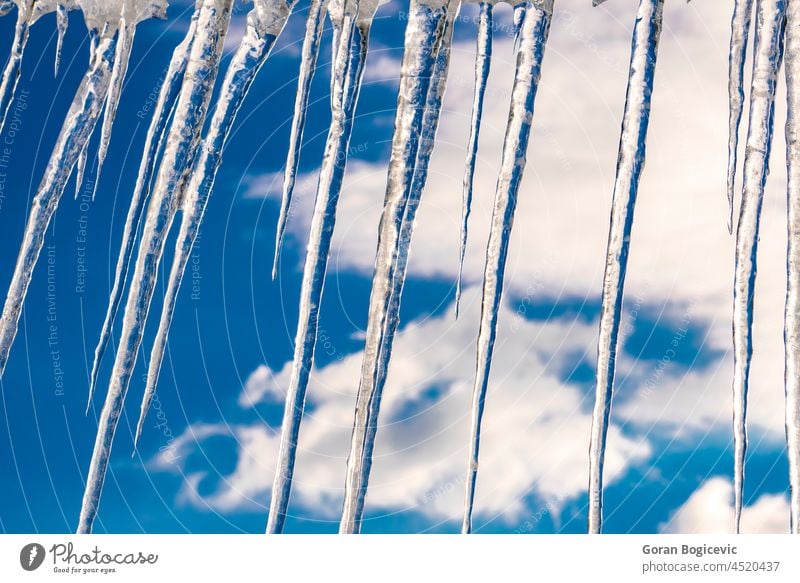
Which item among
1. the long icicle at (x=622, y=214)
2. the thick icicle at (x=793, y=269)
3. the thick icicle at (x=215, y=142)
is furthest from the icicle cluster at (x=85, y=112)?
the thick icicle at (x=793, y=269)

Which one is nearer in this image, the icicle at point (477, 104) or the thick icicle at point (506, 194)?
the thick icicle at point (506, 194)

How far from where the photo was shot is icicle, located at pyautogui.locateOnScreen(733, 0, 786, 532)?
7.11ft

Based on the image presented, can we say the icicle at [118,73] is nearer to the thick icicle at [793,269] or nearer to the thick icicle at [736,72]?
the thick icicle at [736,72]

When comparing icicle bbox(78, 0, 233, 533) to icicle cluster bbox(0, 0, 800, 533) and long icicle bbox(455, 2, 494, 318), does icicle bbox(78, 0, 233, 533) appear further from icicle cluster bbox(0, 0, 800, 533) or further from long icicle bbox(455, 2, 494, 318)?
long icicle bbox(455, 2, 494, 318)

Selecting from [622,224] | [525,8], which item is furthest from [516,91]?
[622,224]

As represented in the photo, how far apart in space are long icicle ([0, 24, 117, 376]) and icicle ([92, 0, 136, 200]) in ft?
0.29

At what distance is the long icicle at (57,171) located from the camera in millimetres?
2572

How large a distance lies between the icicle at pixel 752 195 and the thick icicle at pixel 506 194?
0.72 m

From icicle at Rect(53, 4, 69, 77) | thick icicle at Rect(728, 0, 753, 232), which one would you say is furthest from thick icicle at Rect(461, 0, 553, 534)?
icicle at Rect(53, 4, 69, 77)

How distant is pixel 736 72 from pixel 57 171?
2.51m

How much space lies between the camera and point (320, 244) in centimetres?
222

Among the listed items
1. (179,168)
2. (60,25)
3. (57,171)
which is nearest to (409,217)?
(179,168)
